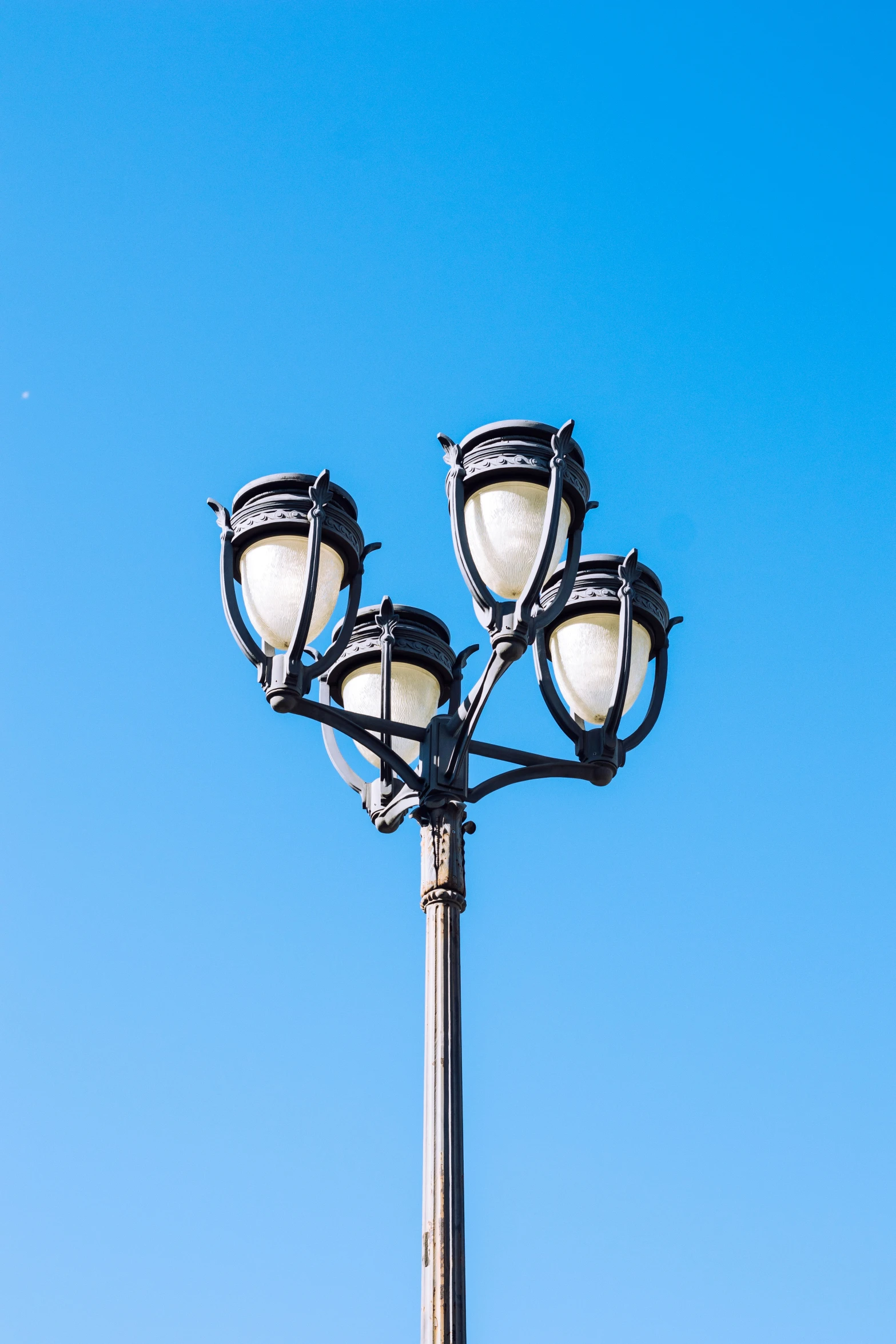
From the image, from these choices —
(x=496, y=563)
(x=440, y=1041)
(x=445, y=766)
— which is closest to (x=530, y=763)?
(x=445, y=766)

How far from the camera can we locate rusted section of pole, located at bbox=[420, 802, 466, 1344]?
17.3 feet

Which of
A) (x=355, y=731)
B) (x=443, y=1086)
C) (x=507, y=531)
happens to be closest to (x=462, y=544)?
(x=507, y=531)

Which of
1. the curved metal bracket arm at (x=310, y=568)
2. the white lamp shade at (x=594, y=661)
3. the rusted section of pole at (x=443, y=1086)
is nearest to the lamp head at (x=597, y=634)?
the white lamp shade at (x=594, y=661)

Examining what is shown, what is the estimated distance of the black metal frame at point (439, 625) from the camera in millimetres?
6047

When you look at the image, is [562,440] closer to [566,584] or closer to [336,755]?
[566,584]

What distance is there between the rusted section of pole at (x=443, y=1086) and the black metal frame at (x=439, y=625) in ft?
0.72

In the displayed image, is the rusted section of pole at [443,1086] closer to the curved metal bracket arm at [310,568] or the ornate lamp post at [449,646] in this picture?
Result: the ornate lamp post at [449,646]

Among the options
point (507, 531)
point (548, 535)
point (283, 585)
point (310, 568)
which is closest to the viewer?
point (548, 535)

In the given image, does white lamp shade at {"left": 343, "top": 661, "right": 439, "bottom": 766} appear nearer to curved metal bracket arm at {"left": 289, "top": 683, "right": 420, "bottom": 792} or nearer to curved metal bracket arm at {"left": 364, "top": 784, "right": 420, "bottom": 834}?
curved metal bracket arm at {"left": 364, "top": 784, "right": 420, "bottom": 834}

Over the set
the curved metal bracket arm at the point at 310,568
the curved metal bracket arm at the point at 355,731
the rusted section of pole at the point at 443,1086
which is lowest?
the rusted section of pole at the point at 443,1086

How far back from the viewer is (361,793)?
279 inches

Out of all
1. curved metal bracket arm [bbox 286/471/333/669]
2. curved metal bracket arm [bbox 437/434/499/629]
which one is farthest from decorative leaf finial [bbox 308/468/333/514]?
curved metal bracket arm [bbox 437/434/499/629]

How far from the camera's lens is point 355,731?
630 centimetres

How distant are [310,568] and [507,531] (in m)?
0.75
